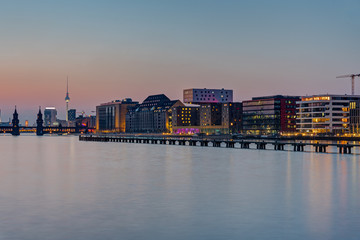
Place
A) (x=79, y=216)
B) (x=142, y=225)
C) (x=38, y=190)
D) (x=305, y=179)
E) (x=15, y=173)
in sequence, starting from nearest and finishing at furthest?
(x=142, y=225), (x=79, y=216), (x=38, y=190), (x=305, y=179), (x=15, y=173)

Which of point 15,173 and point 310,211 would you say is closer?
point 310,211

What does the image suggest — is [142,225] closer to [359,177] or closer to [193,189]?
[193,189]

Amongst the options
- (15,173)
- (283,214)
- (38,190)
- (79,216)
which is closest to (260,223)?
(283,214)

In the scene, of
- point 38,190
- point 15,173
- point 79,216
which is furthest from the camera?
point 15,173

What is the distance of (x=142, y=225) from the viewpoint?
3047cm

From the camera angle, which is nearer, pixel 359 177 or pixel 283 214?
pixel 283 214

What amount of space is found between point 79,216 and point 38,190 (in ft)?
55.4

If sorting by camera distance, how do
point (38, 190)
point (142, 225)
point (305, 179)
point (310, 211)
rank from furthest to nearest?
point (305, 179), point (38, 190), point (310, 211), point (142, 225)

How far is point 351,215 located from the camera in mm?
33844

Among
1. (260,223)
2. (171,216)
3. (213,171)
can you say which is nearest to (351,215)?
(260,223)

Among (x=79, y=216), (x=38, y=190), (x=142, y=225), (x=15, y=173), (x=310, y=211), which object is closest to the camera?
(x=142, y=225)

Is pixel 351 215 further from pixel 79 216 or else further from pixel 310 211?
pixel 79 216

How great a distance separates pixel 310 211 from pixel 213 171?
35.3 m

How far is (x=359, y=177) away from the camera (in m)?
60.2
